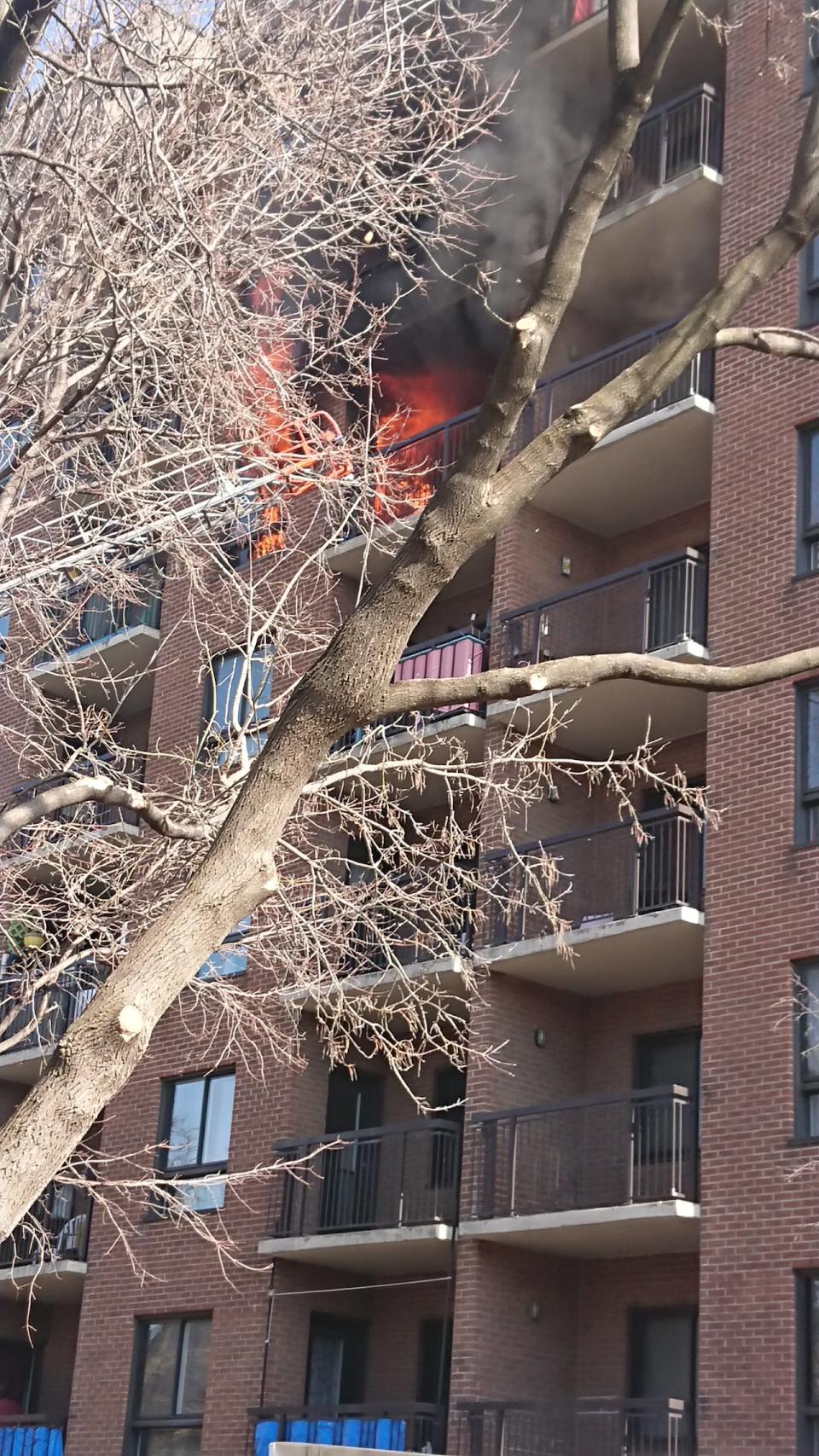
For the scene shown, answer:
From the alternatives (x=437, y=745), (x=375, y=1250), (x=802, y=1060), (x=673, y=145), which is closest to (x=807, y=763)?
(x=802, y=1060)

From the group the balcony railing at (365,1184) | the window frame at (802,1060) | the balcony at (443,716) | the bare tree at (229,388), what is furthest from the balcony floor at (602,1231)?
the balcony at (443,716)

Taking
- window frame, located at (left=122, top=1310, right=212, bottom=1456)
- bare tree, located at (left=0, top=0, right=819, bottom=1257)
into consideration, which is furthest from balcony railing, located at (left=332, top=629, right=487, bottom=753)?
window frame, located at (left=122, top=1310, right=212, bottom=1456)

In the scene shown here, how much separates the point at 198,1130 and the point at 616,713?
7.27m

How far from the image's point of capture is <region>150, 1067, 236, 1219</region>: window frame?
2144 centimetres

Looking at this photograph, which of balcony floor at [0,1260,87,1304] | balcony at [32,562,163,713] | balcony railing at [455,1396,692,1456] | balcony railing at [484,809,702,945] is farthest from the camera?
balcony at [32,562,163,713]

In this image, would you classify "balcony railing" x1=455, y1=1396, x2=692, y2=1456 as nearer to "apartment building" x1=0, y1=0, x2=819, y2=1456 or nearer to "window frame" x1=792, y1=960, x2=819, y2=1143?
"apartment building" x1=0, y1=0, x2=819, y2=1456

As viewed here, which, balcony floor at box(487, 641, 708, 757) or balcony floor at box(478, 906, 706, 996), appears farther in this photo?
balcony floor at box(487, 641, 708, 757)

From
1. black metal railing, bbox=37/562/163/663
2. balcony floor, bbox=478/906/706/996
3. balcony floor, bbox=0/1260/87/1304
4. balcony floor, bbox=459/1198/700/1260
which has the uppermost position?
black metal railing, bbox=37/562/163/663

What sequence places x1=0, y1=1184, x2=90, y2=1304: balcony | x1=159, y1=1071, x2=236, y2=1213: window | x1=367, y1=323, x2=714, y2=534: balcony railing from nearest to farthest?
x1=367, y1=323, x2=714, y2=534: balcony railing → x1=159, y1=1071, x2=236, y2=1213: window → x1=0, y1=1184, x2=90, y2=1304: balcony

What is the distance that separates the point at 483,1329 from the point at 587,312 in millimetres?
11782

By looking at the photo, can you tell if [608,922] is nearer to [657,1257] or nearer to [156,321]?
[657,1257]

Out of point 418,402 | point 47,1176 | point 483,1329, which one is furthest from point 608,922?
point 47,1176

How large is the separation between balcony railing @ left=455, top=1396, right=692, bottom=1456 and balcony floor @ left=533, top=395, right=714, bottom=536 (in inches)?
352

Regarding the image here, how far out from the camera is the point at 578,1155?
18312mm
